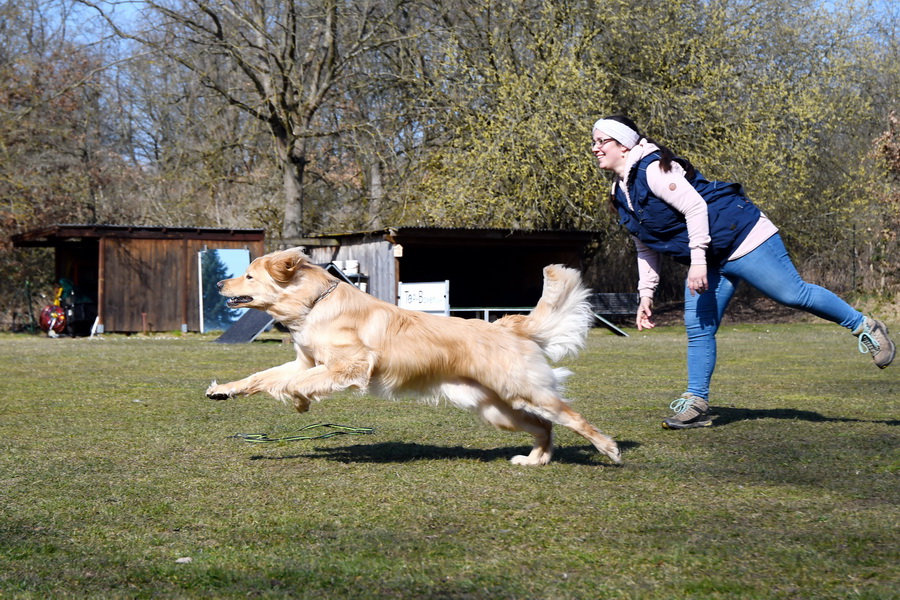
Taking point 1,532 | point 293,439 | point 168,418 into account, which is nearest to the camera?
point 1,532

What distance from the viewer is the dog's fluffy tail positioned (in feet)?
18.6

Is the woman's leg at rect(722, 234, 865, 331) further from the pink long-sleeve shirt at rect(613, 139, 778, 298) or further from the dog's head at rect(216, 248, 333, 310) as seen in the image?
the dog's head at rect(216, 248, 333, 310)

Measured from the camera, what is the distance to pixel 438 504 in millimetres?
4250

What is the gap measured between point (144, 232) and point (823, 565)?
22.8 m

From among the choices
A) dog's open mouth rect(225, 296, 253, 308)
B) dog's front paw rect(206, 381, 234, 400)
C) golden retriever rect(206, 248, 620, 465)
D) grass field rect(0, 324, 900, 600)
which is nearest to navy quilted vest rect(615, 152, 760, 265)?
golden retriever rect(206, 248, 620, 465)

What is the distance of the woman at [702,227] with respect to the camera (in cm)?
602

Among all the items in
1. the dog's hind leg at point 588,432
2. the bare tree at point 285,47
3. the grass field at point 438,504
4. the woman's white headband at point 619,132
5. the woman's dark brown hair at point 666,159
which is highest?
the bare tree at point 285,47

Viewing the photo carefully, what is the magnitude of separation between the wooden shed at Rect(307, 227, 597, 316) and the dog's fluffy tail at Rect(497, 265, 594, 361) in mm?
15856

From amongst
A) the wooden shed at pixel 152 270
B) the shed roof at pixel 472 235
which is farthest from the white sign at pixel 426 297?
the wooden shed at pixel 152 270

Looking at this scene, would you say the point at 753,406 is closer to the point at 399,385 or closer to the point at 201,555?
the point at 399,385

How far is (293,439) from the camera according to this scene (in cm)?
616

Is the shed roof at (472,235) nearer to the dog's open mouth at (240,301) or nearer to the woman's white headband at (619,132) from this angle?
the woman's white headband at (619,132)

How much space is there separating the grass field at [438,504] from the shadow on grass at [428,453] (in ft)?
0.11

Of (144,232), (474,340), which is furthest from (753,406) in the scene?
(144,232)
